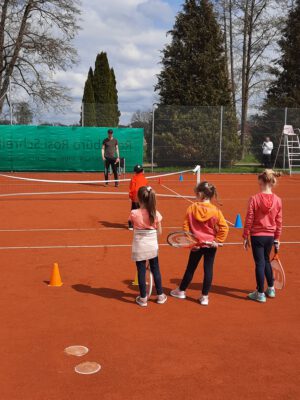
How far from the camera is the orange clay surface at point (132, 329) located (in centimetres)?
330

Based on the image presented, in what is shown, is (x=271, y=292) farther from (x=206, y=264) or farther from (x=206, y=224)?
(x=206, y=224)

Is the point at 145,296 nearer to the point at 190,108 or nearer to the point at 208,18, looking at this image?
the point at 190,108

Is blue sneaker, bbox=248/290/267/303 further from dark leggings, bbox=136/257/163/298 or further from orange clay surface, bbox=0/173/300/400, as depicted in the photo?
dark leggings, bbox=136/257/163/298

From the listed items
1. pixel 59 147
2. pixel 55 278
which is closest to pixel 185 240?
pixel 55 278

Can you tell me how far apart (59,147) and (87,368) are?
18.7 m

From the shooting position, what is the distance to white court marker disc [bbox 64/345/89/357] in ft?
12.3

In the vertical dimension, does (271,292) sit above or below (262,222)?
below

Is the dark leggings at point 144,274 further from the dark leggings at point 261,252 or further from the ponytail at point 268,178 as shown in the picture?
the ponytail at point 268,178

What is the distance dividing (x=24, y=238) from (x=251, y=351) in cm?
519

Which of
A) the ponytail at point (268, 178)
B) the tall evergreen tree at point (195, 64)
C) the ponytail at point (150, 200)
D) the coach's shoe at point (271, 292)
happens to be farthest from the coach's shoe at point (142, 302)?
the tall evergreen tree at point (195, 64)

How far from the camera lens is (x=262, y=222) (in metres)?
4.97

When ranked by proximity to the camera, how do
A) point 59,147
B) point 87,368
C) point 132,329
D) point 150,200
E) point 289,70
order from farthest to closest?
point 289,70, point 59,147, point 150,200, point 132,329, point 87,368

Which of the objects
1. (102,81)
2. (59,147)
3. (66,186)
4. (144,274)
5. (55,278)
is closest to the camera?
(144,274)

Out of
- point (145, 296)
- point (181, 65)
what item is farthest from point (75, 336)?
point (181, 65)
